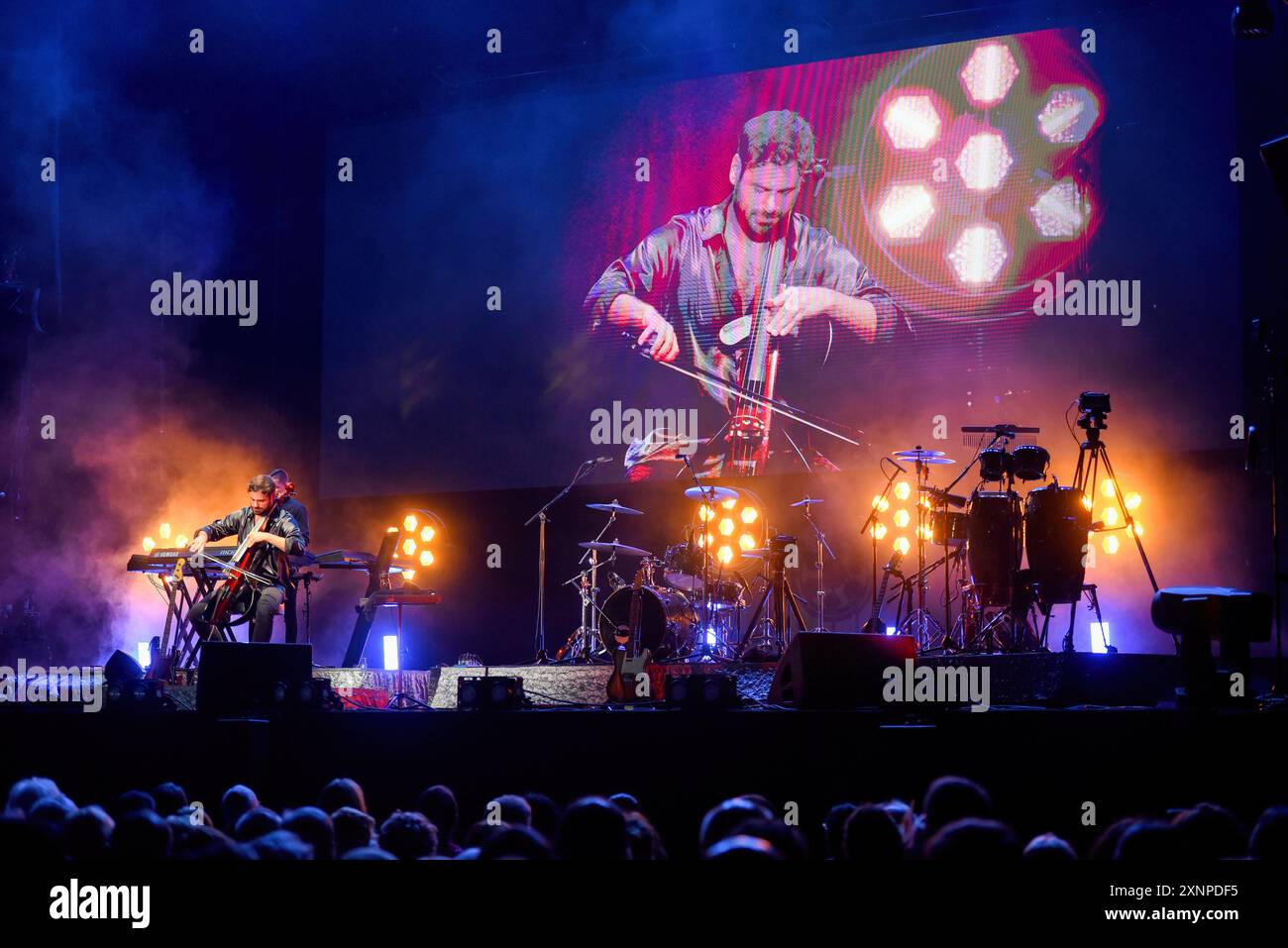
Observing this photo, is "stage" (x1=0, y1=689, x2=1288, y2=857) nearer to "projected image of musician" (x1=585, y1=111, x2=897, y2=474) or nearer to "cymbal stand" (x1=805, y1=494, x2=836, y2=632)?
"cymbal stand" (x1=805, y1=494, x2=836, y2=632)

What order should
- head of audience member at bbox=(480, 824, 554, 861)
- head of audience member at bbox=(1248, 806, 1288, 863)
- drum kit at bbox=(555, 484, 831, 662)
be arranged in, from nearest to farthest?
1. head of audience member at bbox=(480, 824, 554, 861)
2. head of audience member at bbox=(1248, 806, 1288, 863)
3. drum kit at bbox=(555, 484, 831, 662)

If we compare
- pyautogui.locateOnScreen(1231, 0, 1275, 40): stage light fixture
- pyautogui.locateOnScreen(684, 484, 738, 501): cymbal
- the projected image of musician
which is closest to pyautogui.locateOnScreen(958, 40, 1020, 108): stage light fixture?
the projected image of musician

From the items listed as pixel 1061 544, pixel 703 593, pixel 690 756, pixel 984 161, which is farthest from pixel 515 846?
pixel 984 161

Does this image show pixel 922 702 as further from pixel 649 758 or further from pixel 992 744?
pixel 649 758

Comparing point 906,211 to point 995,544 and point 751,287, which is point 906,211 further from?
point 995,544

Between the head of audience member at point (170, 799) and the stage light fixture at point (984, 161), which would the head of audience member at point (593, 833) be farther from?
the stage light fixture at point (984, 161)

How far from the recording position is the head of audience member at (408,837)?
2998 mm

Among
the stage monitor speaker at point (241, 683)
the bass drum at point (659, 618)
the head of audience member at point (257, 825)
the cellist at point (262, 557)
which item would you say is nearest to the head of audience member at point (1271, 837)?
the head of audience member at point (257, 825)

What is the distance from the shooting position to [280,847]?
94.0 inches

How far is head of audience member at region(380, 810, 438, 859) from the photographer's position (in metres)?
3.00

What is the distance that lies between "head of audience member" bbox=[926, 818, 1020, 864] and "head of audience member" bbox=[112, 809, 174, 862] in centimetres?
166

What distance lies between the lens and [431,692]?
22.6 ft
